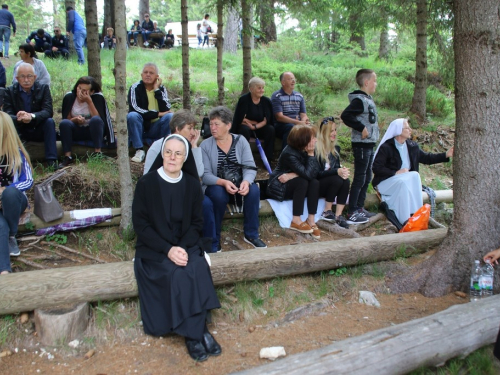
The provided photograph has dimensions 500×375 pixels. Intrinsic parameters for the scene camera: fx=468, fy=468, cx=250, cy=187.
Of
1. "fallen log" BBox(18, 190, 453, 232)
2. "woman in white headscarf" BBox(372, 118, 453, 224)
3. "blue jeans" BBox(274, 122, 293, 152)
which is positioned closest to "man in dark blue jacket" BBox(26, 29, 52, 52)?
"blue jeans" BBox(274, 122, 293, 152)

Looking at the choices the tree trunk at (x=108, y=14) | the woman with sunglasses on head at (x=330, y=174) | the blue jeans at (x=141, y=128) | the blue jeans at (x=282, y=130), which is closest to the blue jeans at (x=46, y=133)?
the blue jeans at (x=141, y=128)

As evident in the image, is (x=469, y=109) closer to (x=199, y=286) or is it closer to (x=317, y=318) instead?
(x=317, y=318)

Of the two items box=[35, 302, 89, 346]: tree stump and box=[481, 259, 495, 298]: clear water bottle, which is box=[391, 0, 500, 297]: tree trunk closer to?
box=[481, 259, 495, 298]: clear water bottle

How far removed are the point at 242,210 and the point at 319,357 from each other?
2590mm

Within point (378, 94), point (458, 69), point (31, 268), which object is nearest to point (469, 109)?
point (458, 69)

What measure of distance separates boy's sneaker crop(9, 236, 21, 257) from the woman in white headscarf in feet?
14.9

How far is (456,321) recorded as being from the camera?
3.72m

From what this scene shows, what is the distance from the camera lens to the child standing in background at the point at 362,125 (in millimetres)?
6164

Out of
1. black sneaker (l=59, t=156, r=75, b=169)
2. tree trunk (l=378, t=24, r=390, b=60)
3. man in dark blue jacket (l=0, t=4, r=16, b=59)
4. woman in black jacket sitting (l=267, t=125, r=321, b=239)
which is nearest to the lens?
woman in black jacket sitting (l=267, t=125, r=321, b=239)

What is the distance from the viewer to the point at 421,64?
10.4 metres

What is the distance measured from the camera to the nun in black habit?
3.87 m

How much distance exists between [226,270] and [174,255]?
0.74 meters

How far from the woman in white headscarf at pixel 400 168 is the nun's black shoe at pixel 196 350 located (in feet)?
12.2

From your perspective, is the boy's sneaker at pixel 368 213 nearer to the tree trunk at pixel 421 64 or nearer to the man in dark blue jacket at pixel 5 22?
the tree trunk at pixel 421 64
